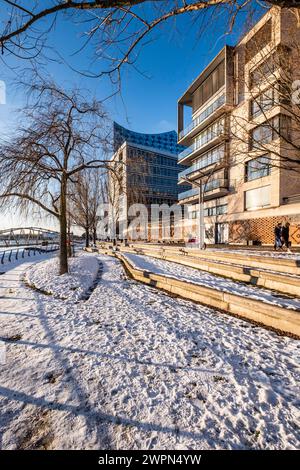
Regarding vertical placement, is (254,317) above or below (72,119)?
below

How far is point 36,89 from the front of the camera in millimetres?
6164

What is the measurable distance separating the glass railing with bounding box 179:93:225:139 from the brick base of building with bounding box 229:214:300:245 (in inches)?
559

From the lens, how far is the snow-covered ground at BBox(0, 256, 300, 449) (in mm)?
1692

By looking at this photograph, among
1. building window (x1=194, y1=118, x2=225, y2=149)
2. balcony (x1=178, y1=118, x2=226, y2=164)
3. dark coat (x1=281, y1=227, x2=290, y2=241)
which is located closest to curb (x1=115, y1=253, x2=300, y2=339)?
dark coat (x1=281, y1=227, x2=290, y2=241)

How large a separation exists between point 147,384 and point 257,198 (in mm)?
22890

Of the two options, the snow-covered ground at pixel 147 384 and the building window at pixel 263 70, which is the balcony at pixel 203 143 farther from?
the snow-covered ground at pixel 147 384

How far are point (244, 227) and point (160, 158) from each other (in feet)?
123

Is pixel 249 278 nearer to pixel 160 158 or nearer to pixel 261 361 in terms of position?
pixel 261 361

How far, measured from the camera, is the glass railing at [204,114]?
24.6m

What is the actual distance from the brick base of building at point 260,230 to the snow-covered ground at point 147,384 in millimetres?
17105

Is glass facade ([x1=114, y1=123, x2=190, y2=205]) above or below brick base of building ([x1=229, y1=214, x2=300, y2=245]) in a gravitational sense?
above

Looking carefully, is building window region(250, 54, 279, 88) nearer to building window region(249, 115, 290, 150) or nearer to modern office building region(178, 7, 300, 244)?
building window region(249, 115, 290, 150)

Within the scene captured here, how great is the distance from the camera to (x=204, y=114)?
2750 cm
